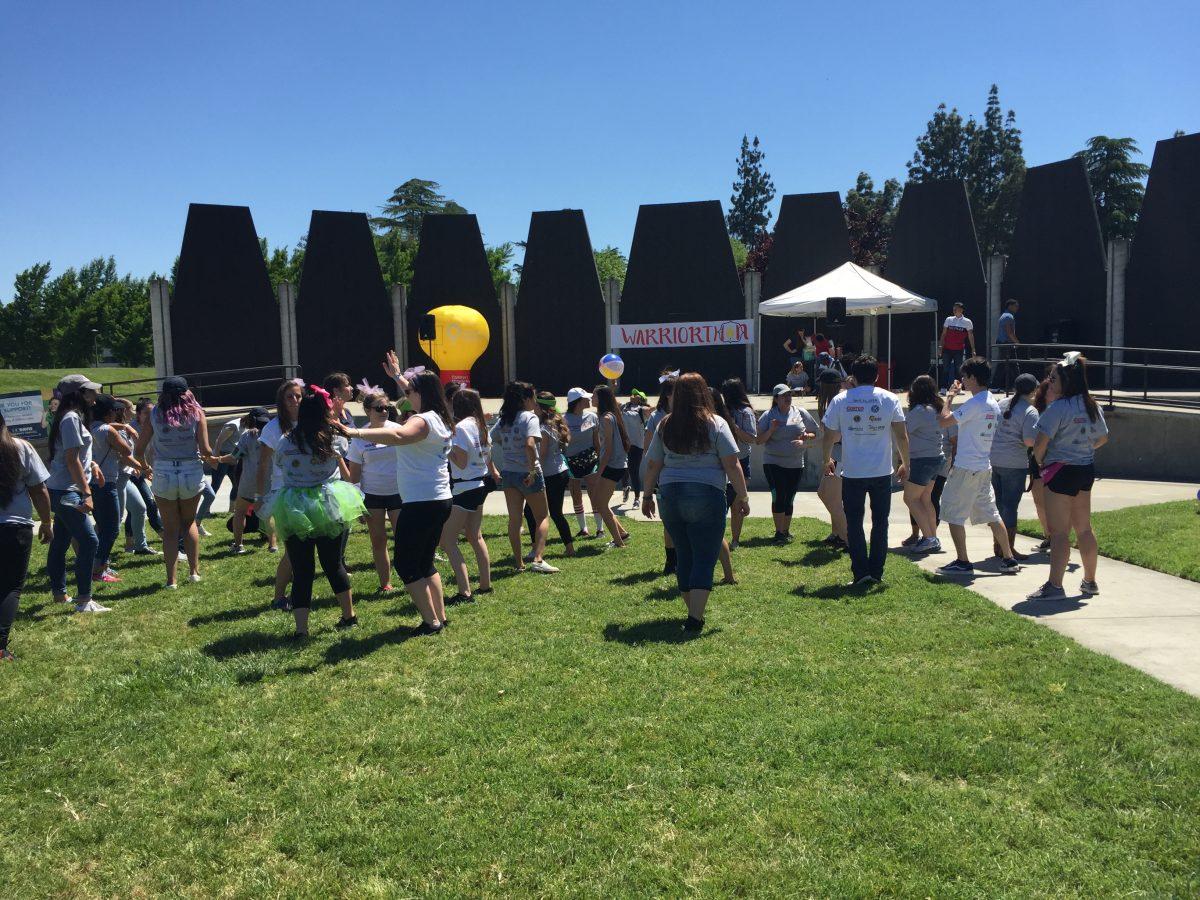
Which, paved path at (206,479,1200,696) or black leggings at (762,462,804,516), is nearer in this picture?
paved path at (206,479,1200,696)

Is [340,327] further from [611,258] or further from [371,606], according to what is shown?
[611,258]

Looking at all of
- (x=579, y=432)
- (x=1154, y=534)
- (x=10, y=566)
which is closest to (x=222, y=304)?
(x=579, y=432)

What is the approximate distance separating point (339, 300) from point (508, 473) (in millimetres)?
16807

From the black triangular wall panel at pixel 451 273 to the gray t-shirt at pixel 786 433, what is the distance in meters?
15.7

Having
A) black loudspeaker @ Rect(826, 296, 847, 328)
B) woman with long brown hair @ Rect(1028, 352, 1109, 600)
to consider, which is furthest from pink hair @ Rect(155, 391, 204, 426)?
black loudspeaker @ Rect(826, 296, 847, 328)

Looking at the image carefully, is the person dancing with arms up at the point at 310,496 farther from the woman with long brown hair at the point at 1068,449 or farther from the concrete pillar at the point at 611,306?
the concrete pillar at the point at 611,306

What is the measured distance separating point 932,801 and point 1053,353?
1821 centimetres

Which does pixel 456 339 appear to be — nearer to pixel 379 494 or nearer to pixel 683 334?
pixel 683 334

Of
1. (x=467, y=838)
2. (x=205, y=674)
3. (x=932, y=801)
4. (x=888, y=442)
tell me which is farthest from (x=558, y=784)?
(x=888, y=442)

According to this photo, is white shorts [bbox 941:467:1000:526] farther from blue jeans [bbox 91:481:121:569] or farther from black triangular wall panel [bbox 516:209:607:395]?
black triangular wall panel [bbox 516:209:607:395]

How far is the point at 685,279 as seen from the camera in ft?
77.2

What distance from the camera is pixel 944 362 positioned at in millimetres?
19250

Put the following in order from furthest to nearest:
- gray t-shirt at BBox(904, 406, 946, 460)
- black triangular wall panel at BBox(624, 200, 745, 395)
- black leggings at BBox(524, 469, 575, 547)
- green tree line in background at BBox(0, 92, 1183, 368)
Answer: green tree line in background at BBox(0, 92, 1183, 368), black triangular wall panel at BBox(624, 200, 745, 395), black leggings at BBox(524, 469, 575, 547), gray t-shirt at BBox(904, 406, 946, 460)

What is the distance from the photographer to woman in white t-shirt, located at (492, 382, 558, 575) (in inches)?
317
